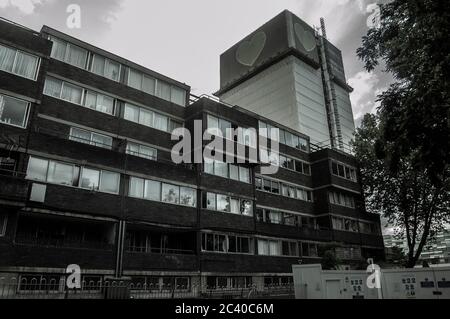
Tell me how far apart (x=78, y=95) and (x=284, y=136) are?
21.5 metres

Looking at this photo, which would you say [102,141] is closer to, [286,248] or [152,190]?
[152,190]

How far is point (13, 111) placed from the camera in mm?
19938

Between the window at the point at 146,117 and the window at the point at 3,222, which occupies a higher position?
the window at the point at 146,117

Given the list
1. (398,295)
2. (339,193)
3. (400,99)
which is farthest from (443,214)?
(400,99)

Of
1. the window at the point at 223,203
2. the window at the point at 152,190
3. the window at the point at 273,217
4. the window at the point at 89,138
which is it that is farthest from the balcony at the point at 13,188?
the window at the point at 273,217

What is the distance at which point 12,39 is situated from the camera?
69.1 feet

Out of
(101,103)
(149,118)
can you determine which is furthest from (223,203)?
(101,103)

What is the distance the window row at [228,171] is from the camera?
27694 millimetres

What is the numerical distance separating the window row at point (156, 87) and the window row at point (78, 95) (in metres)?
2.80

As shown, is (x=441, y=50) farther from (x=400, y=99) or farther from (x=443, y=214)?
(x=443, y=214)

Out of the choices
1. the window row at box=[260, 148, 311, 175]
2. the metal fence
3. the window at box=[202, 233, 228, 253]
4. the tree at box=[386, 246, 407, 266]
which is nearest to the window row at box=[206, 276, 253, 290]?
the metal fence

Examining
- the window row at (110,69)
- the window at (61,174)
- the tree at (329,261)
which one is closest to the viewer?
the window at (61,174)

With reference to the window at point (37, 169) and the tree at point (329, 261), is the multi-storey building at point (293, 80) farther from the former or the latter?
the window at point (37, 169)
